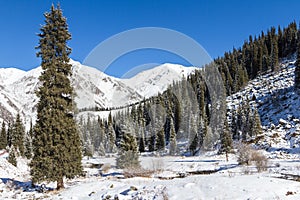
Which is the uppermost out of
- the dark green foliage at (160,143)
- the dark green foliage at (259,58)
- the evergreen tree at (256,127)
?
the dark green foliage at (259,58)

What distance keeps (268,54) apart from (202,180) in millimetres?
111919

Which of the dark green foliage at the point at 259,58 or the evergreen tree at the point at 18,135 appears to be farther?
the dark green foliage at the point at 259,58

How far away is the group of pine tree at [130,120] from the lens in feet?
69.4

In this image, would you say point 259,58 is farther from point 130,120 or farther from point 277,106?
point 130,120

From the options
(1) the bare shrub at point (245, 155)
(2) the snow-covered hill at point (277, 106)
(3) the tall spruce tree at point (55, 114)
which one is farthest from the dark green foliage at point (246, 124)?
(3) the tall spruce tree at point (55, 114)

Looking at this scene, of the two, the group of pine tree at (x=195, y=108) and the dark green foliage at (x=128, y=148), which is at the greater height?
the group of pine tree at (x=195, y=108)

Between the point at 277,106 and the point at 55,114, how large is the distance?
6390 centimetres

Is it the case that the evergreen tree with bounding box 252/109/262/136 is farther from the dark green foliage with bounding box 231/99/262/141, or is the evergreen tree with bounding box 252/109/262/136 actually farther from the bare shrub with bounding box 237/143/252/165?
the bare shrub with bounding box 237/143/252/165

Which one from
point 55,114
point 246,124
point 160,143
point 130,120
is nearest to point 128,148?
point 130,120

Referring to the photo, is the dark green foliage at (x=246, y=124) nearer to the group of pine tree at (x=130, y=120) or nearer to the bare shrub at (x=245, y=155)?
the group of pine tree at (x=130, y=120)

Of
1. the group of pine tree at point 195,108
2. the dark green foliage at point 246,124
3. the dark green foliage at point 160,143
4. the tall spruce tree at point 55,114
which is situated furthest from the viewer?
the dark green foliage at point 160,143

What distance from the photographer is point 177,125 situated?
324ft

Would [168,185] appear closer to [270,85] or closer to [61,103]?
[61,103]

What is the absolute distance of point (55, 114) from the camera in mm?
21312
